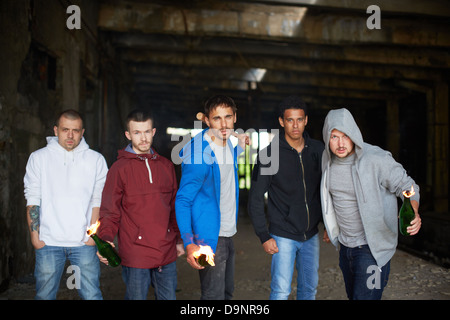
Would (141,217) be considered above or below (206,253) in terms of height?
above

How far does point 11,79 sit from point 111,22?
290 centimetres

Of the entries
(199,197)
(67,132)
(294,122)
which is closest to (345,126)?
(294,122)

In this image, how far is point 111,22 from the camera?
6.67m

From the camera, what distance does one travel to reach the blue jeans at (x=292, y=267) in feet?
9.93

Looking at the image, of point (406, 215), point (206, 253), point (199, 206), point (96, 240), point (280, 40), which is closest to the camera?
point (206, 253)

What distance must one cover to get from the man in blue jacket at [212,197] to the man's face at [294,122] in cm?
50

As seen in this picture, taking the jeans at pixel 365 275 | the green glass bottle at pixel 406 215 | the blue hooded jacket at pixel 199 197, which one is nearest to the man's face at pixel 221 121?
the blue hooded jacket at pixel 199 197

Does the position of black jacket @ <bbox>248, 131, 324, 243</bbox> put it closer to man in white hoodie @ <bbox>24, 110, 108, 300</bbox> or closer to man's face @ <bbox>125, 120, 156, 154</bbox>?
man's face @ <bbox>125, 120, 156, 154</bbox>

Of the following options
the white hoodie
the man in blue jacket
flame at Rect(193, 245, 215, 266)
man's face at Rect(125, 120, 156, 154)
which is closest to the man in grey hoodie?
the man in blue jacket

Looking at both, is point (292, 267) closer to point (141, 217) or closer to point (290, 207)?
point (290, 207)

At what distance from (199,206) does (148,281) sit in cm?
67

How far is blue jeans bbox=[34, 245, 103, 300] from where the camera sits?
2.78 m

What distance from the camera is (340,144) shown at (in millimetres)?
2814
